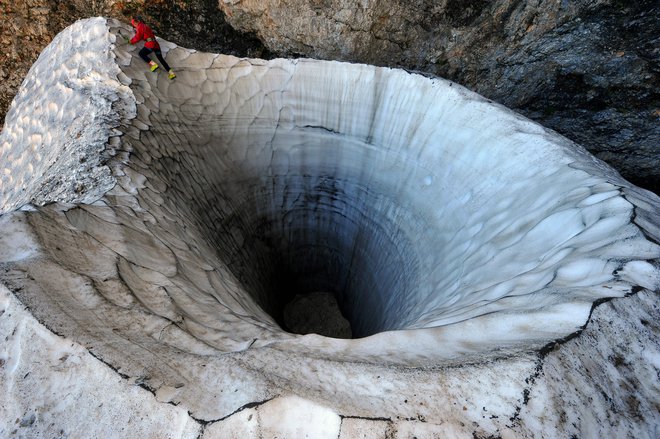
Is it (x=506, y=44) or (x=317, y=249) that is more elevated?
(x=506, y=44)

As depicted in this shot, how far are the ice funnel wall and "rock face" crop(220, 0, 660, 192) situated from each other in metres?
0.73

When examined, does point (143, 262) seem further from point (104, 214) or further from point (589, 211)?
point (589, 211)

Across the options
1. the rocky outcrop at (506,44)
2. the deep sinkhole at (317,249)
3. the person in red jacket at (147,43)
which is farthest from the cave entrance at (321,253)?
the rocky outcrop at (506,44)

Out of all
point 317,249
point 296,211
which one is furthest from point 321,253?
point 296,211

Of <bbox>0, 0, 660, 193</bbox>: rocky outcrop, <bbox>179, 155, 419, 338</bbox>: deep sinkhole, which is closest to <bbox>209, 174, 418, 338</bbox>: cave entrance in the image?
<bbox>179, 155, 419, 338</bbox>: deep sinkhole

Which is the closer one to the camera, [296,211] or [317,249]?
[296,211]

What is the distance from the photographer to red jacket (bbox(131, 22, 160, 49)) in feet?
5.66

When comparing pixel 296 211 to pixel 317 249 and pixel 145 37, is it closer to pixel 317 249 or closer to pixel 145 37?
pixel 317 249

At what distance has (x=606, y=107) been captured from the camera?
2354 millimetres

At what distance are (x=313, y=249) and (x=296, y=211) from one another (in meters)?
0.34

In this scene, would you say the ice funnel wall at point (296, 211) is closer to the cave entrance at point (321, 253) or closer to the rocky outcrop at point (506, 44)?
the cave entrance at point (321, 253)

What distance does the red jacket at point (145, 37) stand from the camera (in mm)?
1726

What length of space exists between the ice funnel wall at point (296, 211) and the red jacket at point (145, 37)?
0.08 m

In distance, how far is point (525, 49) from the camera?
2266 mm
